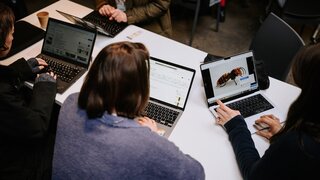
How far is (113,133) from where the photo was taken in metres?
0.95

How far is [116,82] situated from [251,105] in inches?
32.4

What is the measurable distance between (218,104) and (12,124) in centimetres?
94

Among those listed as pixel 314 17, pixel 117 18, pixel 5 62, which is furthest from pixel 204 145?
pixel 314 17

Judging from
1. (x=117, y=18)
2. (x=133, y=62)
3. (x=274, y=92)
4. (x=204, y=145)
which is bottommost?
(x=204, y=145)

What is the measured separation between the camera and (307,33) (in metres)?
3.36

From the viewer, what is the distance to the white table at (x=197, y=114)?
1.29 metres

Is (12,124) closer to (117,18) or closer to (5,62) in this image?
(5,62)

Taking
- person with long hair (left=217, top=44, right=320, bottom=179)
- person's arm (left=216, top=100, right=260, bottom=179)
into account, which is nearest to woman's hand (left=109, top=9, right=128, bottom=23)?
person's arm (left=216, top=100, right=260, bottom=179)

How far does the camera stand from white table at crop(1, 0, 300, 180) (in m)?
1.29

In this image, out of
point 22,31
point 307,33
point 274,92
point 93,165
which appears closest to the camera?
point 93,165

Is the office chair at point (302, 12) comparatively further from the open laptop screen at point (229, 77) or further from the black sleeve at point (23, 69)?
the black sleeve at point (23, 69)

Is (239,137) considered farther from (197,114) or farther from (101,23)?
(101,23)

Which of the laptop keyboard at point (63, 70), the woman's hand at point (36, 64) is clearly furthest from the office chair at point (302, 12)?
the woman's hand at point (36, 64)

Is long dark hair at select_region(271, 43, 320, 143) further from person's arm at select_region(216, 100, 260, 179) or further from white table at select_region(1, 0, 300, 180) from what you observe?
white table at select_region(1, 0, 300, 180)
